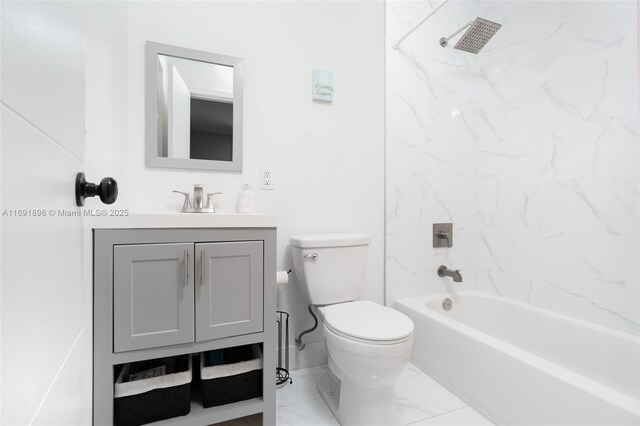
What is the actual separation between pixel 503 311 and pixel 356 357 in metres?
1.21

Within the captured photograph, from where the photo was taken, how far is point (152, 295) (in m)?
0.99

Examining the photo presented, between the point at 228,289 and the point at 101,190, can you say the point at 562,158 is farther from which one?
the point at 101,190

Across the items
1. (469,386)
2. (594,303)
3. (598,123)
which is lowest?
(469,386)

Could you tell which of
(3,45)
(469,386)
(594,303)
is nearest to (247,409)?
(469,386)

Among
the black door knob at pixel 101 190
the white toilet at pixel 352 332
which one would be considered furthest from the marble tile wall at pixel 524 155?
the black door knob at pixel 101 190

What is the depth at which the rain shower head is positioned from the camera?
60.2 inches

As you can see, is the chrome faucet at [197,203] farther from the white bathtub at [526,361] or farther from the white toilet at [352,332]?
the white bathtub at [526,361]

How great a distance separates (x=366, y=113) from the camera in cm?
183

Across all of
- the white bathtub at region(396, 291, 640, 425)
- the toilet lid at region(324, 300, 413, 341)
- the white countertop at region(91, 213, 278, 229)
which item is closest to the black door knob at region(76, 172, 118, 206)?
the white countertop at region(91, 213, 278, 229)

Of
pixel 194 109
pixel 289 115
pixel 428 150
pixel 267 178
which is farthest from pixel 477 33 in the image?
pixel 194 109

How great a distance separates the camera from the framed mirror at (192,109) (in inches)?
56.1

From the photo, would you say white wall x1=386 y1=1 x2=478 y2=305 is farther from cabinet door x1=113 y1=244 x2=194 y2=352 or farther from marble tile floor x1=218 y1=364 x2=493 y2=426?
cabinet door x1=113 y1=244 x2=194 y2=352

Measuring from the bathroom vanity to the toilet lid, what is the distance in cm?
28

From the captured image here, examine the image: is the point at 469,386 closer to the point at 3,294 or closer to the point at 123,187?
the point at 3,294
